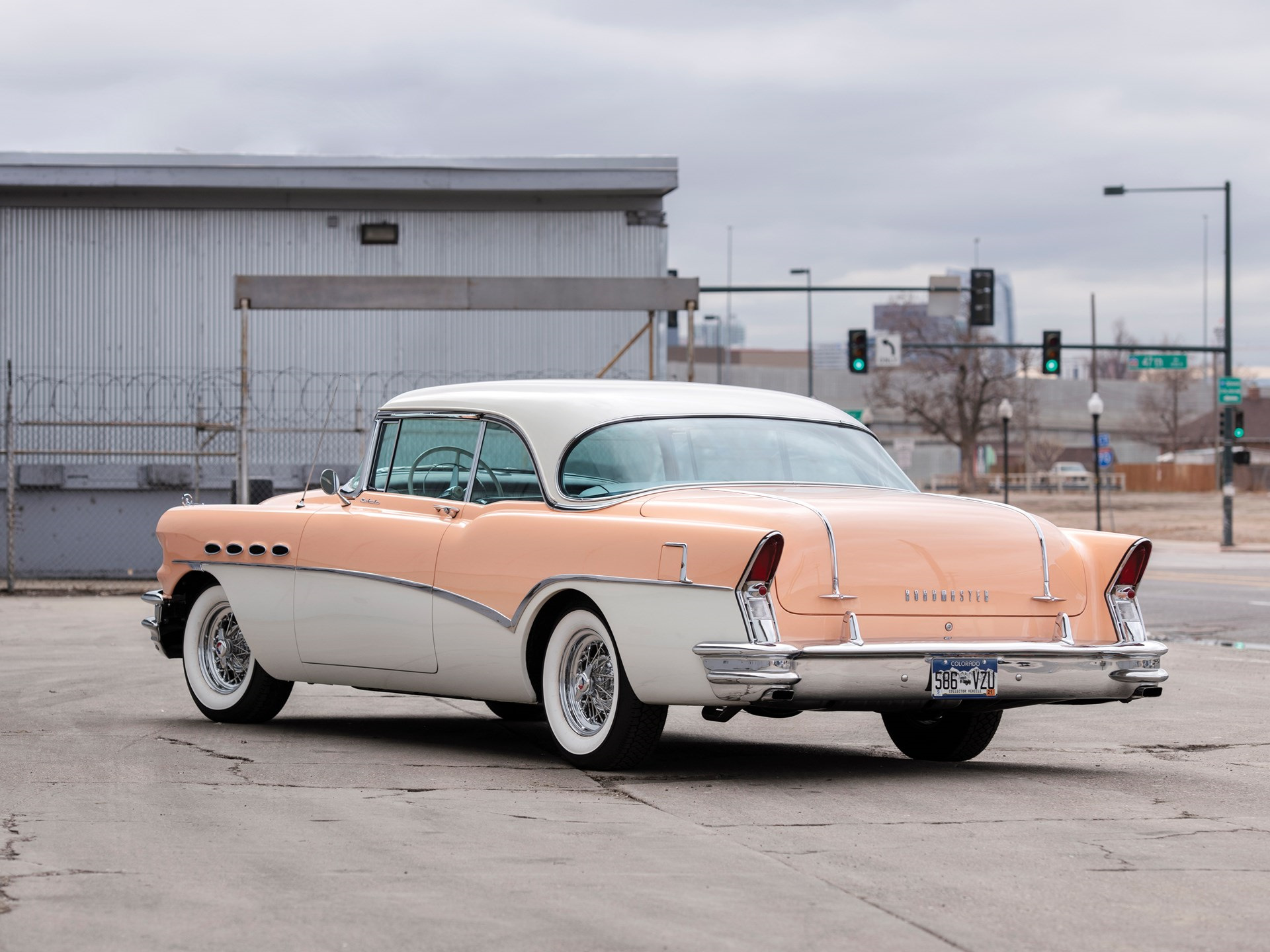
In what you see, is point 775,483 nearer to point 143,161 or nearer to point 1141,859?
point 1141,859

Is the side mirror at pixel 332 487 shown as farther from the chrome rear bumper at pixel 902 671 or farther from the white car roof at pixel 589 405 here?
the chrome rear bumper at pixel 902 671

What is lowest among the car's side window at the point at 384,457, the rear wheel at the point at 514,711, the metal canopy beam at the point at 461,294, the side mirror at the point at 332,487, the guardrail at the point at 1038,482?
the guardrail at the point at 1038,482

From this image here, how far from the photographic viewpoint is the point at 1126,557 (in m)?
8.18

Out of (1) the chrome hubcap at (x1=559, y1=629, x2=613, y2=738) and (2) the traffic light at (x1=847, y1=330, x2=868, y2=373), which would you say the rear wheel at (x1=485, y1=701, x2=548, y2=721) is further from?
(2) the traffic light at (x1=847, y1=330, x2=868, y2=373)

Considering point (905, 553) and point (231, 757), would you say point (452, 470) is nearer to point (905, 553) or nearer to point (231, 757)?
point (231, 757)

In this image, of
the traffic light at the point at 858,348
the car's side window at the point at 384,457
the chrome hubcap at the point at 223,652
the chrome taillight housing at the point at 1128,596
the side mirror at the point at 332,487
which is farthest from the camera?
the traffic light at the point at 858,348

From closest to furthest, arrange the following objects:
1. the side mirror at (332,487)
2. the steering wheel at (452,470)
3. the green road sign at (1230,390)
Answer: the steering wheel at (452,470) → the side mirror at (332,487) → the green road sign at (1230,390)

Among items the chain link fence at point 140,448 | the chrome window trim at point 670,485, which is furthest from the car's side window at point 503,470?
the chain link fence at point 140,448

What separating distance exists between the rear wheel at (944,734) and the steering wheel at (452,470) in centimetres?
224

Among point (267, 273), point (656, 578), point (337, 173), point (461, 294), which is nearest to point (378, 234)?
point (337, 173)

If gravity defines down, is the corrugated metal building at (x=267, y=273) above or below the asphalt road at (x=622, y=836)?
above

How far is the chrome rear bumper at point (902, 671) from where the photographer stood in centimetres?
726

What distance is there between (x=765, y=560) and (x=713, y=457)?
4.29 ft

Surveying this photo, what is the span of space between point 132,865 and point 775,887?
1986mm
